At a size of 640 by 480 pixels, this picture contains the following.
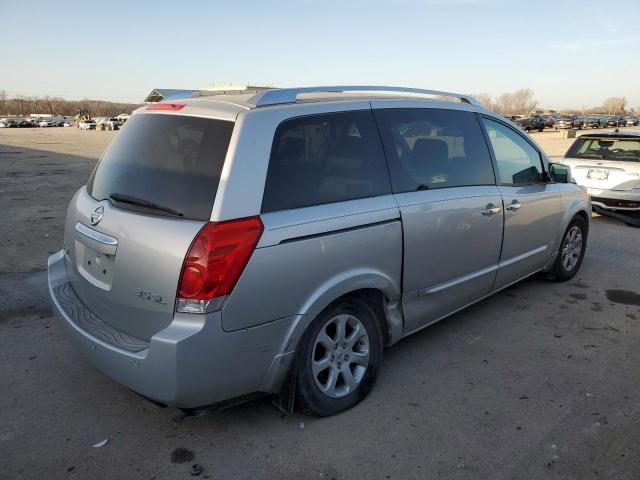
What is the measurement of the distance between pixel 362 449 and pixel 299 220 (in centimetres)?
127

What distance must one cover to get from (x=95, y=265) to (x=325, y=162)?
1.41m

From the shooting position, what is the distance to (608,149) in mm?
8602

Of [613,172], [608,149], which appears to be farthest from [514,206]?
[608,149]

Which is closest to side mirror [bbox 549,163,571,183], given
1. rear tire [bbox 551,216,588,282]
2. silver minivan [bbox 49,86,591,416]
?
rear tire [bbox 551,216,588,282]

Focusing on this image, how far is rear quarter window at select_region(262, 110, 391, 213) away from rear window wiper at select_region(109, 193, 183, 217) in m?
0.45

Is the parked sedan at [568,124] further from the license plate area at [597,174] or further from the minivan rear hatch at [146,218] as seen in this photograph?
the minivan rear hatch at [146,218]

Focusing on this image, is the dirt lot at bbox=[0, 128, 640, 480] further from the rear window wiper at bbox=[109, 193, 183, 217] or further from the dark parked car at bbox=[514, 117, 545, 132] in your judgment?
the dark parked car at bbox=[514, 117, 545, 132]

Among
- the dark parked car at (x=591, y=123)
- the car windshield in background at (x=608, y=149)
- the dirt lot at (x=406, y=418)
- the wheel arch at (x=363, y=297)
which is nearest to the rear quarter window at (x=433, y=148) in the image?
the wheel arch at (x=363, y=297)

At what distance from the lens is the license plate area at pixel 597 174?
8.27 metres

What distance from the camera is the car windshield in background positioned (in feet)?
27.1

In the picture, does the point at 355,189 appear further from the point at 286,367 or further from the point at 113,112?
the point at 113,112

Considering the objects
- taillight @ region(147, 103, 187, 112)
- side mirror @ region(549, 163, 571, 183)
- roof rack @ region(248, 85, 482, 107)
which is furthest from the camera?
side mirror @ region(549, 163, 571, 183)

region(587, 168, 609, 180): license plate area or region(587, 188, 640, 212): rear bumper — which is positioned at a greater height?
region(587, 168, 609, 180): license plate area

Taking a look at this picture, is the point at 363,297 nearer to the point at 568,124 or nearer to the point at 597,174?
the point at 597,174
